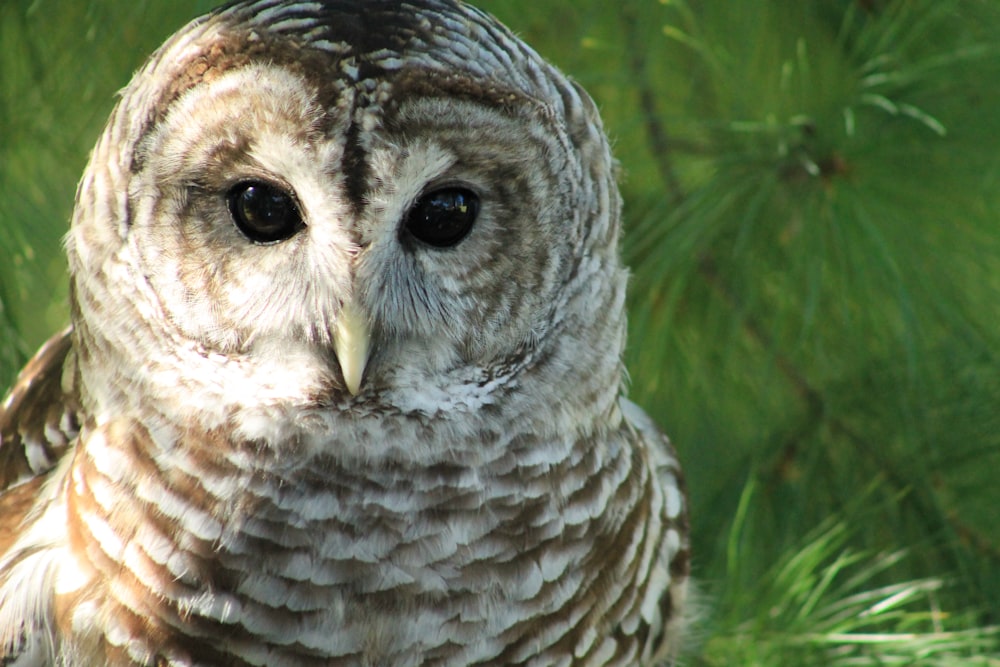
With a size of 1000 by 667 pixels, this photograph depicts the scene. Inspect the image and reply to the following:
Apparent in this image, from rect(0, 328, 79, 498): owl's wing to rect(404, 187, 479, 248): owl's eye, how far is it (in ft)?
1.55

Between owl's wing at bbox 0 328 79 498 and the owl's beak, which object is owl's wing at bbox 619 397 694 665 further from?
owl's wing at bbox 0 328 79 498

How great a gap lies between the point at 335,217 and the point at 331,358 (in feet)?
0.46

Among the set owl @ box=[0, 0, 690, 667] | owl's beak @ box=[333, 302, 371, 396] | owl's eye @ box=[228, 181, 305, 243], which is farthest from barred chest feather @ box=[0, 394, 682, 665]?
owl's eye @ box=[228, 181, 305, 243]

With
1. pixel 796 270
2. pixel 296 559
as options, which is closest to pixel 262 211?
pixel 296 559

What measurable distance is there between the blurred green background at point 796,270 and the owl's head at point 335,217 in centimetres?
43

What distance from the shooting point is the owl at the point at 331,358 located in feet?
2.93

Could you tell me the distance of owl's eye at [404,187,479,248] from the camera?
0.92 metres

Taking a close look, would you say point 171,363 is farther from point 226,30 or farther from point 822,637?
point 822,637

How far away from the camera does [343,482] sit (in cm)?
97

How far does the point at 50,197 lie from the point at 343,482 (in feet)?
2.66

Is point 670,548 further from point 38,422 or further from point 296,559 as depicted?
point 38,422

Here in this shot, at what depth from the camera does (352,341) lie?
2.99 ft

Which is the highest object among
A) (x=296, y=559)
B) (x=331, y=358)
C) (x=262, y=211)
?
(x=262, y=211)

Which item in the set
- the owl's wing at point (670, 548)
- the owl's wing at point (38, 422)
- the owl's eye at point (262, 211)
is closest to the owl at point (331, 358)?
the owl's eye at point (262, 211)
